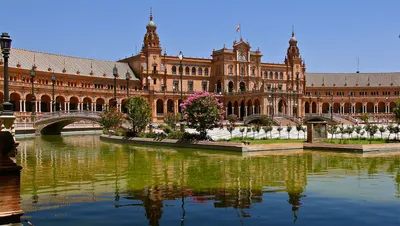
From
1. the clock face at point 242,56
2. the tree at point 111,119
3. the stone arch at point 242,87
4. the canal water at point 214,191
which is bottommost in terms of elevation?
the canal water at point 214,191

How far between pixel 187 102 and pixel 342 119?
55413mm

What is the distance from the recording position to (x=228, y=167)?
23609 millimetres

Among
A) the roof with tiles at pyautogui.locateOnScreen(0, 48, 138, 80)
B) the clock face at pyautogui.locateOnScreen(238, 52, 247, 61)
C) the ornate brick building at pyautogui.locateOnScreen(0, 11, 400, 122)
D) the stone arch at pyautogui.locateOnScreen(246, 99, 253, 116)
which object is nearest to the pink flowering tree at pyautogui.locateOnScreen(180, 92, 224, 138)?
the ornate brick building at pyautogui.locateOnScreen(0, 11, 400, 122)

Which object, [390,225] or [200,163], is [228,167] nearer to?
[200,163]

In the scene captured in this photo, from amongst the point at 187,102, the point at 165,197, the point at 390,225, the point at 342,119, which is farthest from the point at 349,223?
the point at 342,119

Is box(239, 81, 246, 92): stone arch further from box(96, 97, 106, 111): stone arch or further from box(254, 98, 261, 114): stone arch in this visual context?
box(96, 97, 106, 111): stone arch

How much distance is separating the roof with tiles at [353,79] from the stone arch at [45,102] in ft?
223

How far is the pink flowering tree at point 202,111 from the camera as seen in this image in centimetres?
3822

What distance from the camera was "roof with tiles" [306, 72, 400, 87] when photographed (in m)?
118

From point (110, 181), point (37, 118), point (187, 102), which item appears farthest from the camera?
point (37, 118)

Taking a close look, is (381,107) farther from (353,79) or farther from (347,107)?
(353,79)

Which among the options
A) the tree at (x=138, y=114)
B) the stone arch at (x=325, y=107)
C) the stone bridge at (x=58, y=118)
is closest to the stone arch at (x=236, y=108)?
the stone arch at (x=325, y=107)

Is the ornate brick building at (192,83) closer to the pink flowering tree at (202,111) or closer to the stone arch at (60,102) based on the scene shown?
the stone arch at (60,102)

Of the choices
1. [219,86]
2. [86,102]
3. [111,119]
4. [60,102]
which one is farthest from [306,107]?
[111,119]
